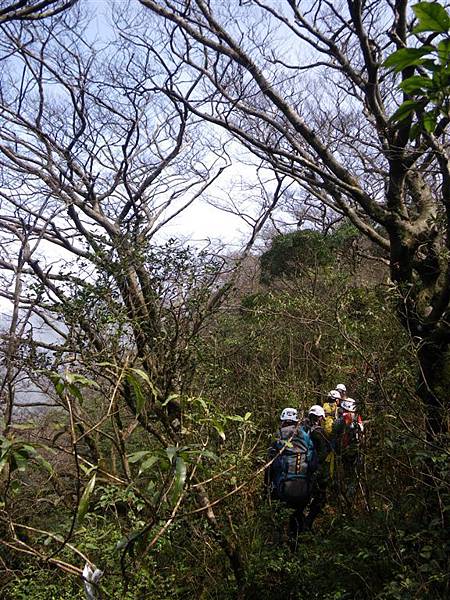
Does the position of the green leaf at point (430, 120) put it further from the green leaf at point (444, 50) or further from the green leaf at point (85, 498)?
the green leaf at point (85, 498)

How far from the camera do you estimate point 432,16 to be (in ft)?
3.14

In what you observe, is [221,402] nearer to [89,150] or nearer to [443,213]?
[443,213]

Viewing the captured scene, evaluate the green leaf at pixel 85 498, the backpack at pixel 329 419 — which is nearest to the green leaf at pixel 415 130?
the green leaf at pixel 85 498

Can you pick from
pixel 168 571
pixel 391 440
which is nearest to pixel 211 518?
pixel 168 571

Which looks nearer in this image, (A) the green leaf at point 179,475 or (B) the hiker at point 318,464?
(A) the green leaf at point 179,475

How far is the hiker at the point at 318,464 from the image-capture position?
5199mm

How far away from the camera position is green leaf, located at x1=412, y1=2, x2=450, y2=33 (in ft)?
3.11

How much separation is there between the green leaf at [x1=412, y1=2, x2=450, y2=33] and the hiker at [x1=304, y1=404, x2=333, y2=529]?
4.64 meters

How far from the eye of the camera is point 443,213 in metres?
5.88

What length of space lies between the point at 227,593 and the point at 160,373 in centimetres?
192

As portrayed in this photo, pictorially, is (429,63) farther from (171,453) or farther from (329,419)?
(329,419)

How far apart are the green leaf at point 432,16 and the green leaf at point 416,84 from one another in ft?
0.38

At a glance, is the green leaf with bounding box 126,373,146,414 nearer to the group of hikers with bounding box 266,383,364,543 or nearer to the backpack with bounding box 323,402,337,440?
the group of hikers with bounding box 266,383,364,543

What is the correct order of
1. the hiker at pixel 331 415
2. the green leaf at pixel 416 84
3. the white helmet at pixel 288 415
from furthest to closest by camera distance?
the hiker at pixel 331 415, the white helmet at pixel 288 415, the green leaf at pixel 416 84
